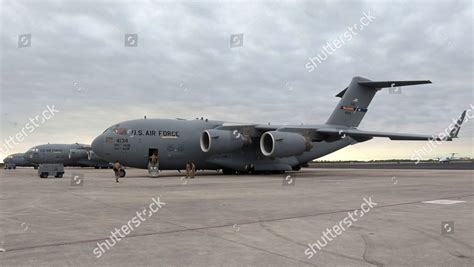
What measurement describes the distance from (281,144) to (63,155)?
29456 millimetres

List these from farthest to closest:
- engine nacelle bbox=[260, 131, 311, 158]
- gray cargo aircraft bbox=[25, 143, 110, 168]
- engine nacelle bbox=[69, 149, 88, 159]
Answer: engine nacelle bbox=[69, 149, 88, 159]
gray cargo aircraft bbox=[25, 143, 110, 168]
engine nacelle bbox=[260, 131, 311, 158]

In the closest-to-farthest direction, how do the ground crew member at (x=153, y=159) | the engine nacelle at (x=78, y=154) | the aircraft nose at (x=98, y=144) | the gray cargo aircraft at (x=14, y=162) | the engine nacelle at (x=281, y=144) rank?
the aircraft nose at (x=98, y=144) → the ground crew member at (x=153, y=159) → the engine nacelle at (x=281, y=144) → the engine nacelle at (x=78, y=154) → the gray cargo aircraft at (x=14, y=162)

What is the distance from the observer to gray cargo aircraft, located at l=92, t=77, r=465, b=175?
2502 centimetres

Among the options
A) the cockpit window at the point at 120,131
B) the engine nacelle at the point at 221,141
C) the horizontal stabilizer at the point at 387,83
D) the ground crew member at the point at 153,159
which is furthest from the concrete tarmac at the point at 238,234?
the horizontal stabilizer at the point at 387,83

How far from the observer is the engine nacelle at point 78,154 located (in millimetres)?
46062

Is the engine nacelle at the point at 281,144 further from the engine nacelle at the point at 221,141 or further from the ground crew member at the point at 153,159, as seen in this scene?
the ground crew member at the point at 153,159

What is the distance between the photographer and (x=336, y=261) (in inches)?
204

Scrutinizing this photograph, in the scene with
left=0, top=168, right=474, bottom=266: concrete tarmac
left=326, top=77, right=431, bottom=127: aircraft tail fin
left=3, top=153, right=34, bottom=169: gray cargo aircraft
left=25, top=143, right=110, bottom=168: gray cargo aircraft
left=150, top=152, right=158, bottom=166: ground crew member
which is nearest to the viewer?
left=0, top=168, right=474, bottom=266: concrete tarmac

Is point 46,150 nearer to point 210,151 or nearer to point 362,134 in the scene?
point 210,151

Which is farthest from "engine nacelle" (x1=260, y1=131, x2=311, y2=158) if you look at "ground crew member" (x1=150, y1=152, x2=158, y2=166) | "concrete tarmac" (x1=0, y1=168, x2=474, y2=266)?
"concrete tarmac" (x1=0, y1=168, x2=474, y2=266)

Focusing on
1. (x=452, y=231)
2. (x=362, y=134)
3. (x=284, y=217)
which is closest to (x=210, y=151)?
(x=362, y=134)

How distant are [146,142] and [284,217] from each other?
58.9 ft

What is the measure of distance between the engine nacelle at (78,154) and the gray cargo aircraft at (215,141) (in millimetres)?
23334

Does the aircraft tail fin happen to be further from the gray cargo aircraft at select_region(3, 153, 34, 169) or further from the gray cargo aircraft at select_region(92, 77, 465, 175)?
the gray cargo aircraft at select_region(3, 153, 34, 169)
